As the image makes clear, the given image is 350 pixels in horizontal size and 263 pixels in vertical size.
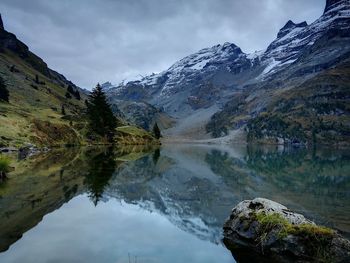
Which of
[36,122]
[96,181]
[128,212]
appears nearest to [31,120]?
[36,122]

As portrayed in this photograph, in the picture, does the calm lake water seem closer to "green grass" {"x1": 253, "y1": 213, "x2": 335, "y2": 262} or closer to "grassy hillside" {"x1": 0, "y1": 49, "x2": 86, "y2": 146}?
"green grass" {"x1": 253, "y1": 213, "x2": 335, "y2": 262}

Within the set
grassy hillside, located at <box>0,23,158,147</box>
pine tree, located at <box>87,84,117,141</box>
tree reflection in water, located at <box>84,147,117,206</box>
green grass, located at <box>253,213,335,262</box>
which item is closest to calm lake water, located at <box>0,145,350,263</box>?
tree reflection in water, located at <box>84,147,117,206</box>

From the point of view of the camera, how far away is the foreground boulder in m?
17.0

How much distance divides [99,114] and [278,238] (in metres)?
119

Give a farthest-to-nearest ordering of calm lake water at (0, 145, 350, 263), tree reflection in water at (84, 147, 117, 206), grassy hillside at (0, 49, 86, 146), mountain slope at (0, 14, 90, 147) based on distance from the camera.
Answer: grassy hillside at (0, 49, 86, 146), mountain slope at (0, 14, 90, 147), tree reflection in water at (84, 147, 117, 206), calm lake water at (0, 145, 350, 263)

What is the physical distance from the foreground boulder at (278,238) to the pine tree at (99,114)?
374ft

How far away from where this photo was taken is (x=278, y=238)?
727 inches

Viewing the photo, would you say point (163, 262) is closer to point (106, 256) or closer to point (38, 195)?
point (106, 256)

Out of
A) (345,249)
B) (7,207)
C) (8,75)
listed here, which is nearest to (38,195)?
(7,207)

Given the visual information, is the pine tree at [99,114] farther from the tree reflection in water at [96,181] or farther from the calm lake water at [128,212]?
the calm lake water at [128,212]

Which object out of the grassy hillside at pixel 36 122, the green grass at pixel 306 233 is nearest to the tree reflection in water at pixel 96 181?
the green grass at pixel 306 233

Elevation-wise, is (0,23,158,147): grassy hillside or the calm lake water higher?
(0,23,158,147): grassy hillside

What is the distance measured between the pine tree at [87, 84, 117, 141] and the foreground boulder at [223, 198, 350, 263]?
114 metres

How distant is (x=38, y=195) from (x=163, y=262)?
19.3 meters
